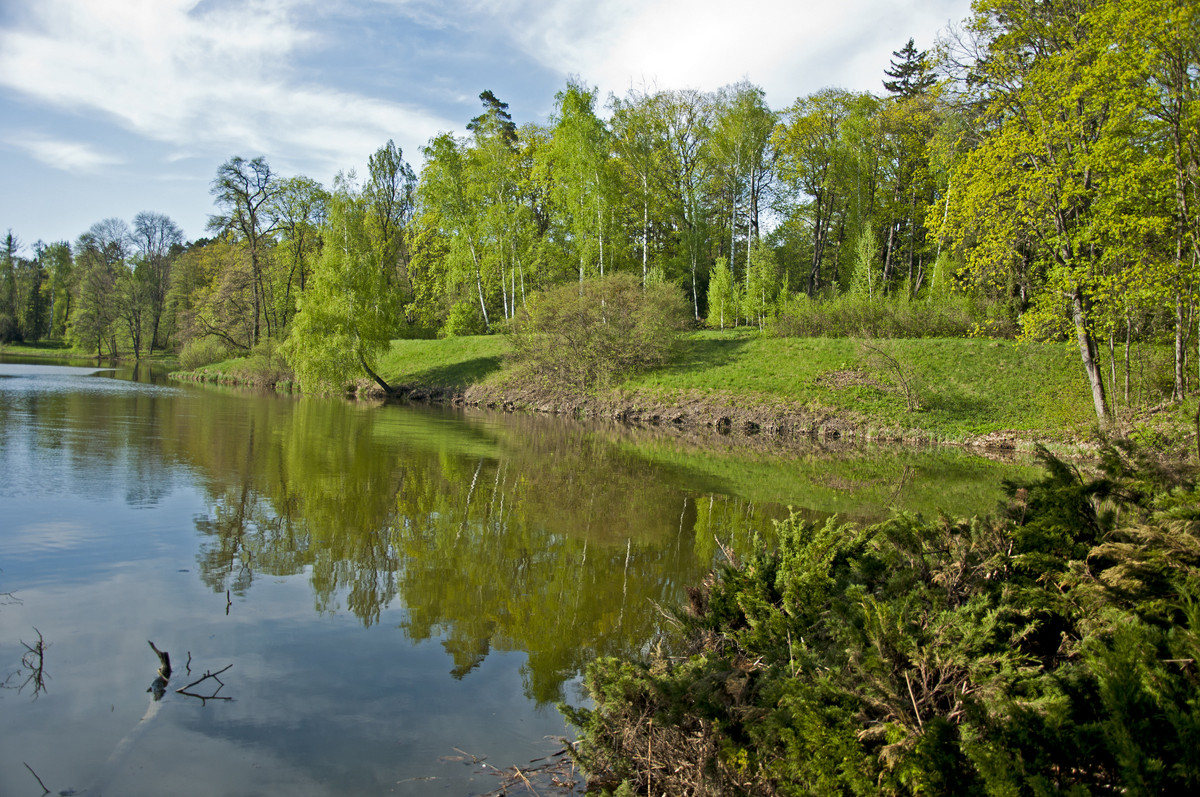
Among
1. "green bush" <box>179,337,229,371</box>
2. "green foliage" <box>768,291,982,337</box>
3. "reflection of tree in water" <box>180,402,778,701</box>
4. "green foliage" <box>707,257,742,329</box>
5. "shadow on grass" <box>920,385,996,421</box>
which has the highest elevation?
"green foliage" <box>707,257,742,329</box>

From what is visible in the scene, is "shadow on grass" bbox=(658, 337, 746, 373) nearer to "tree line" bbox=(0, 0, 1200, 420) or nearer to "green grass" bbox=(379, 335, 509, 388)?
"tree line" bbox=(0, 0, 1200, 420)

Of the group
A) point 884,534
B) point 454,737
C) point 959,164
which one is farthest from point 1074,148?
point 454,737

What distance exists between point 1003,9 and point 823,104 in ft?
85.0

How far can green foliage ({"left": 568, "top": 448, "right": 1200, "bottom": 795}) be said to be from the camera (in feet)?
8.61

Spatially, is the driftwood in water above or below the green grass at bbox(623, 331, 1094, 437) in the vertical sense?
below

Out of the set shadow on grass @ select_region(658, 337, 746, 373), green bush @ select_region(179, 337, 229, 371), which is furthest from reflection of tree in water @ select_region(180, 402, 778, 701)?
green bush @ select_region(179, 337, 229, 371)

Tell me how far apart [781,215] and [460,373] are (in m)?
21.2

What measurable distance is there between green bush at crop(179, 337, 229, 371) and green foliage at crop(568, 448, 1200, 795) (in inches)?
1826

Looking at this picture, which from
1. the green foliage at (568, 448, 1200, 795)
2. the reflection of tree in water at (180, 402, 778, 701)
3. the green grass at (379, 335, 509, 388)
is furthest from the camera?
the green grass at (379, 335, 509, 388)

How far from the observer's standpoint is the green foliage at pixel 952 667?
2.62m

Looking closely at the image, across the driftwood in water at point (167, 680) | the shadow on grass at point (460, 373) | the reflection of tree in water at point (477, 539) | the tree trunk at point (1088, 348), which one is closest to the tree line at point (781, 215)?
the tree trunk at point (1088, 348)

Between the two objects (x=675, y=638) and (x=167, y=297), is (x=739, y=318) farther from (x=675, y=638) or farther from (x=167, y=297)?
(x=167, y=297)

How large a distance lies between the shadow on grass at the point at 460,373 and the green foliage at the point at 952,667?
29121 mm

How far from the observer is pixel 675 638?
578cm
